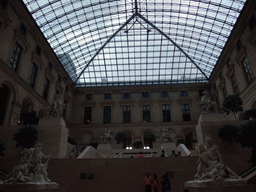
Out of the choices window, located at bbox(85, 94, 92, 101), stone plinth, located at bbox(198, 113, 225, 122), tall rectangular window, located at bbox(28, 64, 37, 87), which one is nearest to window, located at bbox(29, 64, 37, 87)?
tall rectangular window, located at bbox(28, 64, 37, 87)

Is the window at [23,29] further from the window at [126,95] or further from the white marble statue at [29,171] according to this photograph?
the window at [126,95]

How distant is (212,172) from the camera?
7531mm

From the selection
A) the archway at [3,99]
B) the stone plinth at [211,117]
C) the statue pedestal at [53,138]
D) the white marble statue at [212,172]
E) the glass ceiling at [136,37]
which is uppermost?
the glass ceiling at [136,37]

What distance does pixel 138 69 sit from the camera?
46.1 m

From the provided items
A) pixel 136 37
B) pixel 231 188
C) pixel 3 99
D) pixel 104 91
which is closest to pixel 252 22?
pixel 136 37

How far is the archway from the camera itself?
73.2 ft

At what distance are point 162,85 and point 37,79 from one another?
86.8ft

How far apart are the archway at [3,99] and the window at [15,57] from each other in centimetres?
257

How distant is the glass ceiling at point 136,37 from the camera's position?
31.9 meters

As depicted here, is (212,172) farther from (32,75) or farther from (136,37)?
(136,37)

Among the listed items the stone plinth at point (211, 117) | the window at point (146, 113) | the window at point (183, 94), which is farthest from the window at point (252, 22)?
the window at point (146, 113)

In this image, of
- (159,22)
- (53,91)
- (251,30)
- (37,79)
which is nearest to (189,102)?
(159,22)

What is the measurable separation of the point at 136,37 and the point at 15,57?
23232mm

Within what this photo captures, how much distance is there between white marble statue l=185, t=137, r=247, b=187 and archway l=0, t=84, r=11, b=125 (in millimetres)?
21344
